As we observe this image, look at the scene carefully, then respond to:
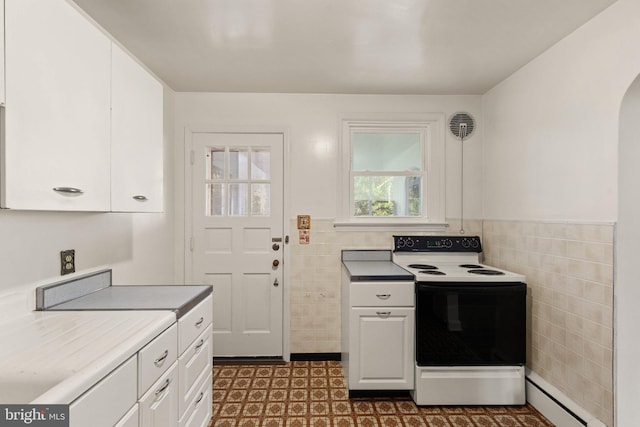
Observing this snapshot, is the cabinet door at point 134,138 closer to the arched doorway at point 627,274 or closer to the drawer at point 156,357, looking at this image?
the drawer at point 156,357

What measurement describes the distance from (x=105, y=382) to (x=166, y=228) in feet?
6.62

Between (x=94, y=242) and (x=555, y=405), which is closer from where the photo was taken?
(x=94, y=242)

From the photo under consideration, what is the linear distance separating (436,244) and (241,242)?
Result: 1717 mm

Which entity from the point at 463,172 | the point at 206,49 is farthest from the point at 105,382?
Result: the point at 463,172

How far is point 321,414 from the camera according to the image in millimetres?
2295

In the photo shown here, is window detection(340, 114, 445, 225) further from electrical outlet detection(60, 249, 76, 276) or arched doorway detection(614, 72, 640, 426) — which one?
electrical outlet detection(60, 249, 76, 276)

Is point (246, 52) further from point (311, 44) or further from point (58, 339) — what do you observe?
point (58, 339)

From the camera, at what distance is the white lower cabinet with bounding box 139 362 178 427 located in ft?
4.13

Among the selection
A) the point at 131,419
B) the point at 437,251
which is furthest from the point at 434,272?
the point at 131,419

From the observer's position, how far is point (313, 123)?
3.12 m

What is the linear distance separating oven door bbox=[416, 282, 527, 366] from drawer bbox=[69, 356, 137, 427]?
179 cm

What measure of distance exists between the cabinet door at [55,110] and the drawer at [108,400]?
605 millimetres

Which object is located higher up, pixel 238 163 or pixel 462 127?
pixel 462 127

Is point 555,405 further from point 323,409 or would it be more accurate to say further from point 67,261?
point 67,261
